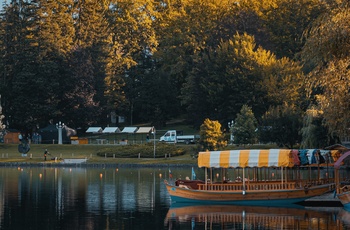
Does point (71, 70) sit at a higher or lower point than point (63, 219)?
higher

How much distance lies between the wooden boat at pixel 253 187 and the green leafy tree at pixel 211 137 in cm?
3978

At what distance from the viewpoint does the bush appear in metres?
104

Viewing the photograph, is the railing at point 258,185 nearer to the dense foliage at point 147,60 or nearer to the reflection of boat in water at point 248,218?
the reflection of boat in water at point 248,218

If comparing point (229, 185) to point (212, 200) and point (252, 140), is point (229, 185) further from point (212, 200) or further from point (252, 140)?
point (252, 140)

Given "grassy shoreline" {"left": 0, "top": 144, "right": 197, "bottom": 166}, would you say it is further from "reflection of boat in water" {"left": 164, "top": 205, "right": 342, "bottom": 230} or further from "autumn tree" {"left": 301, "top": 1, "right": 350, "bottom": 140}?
"autumn tree" {"left": 301, "top": 1, "right": 350, "bottom": 140}

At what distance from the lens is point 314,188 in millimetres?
55531

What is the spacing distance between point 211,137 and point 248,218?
49847 mm

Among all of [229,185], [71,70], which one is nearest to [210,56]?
[71,70]

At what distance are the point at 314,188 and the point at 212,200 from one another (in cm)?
732

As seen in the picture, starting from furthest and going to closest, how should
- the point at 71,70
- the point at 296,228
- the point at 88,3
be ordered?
the point at 88,3 → the point at 71,70 → the point at 296,228

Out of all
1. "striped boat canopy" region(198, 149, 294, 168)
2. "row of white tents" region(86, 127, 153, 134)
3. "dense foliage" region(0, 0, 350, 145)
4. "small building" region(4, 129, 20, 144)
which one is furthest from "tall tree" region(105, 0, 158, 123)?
"striped boat canopy" region(198, 149, 294, 168)

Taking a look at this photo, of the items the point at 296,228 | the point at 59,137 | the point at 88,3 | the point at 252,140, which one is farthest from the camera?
the point at 88,3

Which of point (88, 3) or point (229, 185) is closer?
point (229, 185)

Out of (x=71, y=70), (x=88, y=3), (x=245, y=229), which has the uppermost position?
(x=88, y=3)
